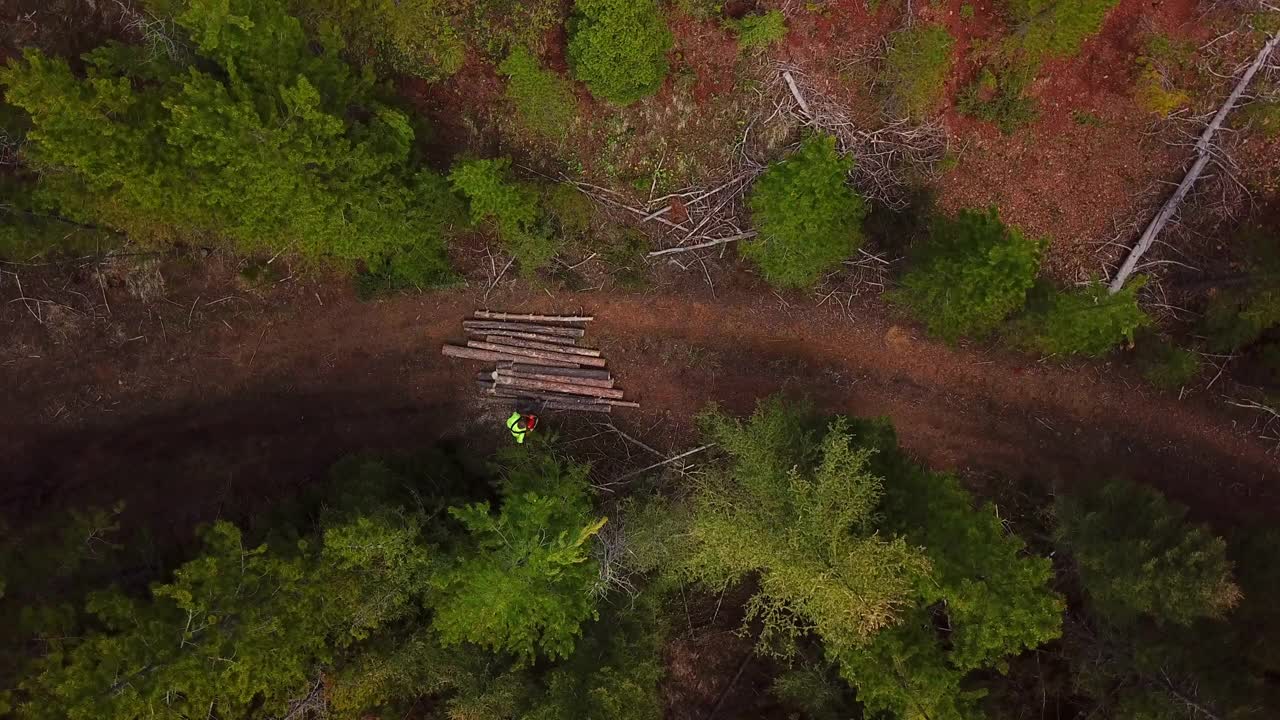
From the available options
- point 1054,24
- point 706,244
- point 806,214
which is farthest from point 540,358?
point 1054,24

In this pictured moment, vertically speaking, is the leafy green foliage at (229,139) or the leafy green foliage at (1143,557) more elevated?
the leafy green foliage at (229,139)

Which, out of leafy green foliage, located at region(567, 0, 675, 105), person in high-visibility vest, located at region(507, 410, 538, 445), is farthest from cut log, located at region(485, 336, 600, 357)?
leafy green foliage, located at region(567, 0, 675, 105)

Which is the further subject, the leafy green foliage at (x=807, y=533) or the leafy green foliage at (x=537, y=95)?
the leafy green foliage at (x=537, y=95)

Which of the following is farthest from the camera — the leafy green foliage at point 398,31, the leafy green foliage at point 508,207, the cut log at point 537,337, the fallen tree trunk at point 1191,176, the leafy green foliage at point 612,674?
the cut log at point 537,337

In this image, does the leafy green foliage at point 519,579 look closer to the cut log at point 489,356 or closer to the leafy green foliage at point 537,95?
the cut log at point 489,356

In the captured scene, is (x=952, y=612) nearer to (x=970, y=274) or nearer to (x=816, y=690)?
(x=816, y=690)

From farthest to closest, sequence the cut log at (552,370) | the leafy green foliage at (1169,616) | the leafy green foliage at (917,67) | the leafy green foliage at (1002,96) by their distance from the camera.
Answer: the cut log at (552,370), the leafy green foliage at (1002,96), the leafy green foliage at (917,67), the leafy green foliage at (1169,616)

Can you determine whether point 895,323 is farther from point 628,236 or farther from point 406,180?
point 406,180

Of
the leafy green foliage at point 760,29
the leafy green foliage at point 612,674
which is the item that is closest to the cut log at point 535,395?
the leafy green foliage at point 612,674
